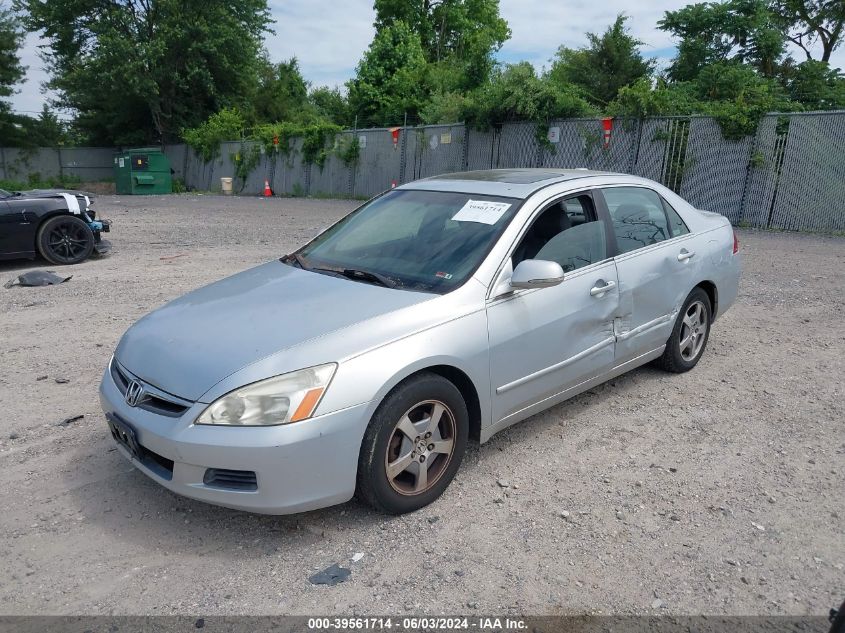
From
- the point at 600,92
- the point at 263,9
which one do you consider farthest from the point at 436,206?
the point at 263,9

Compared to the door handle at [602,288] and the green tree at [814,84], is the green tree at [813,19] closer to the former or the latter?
the green tree at [814,84]

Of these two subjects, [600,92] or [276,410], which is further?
[600,92]

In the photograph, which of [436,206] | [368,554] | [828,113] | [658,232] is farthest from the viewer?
[828,113]

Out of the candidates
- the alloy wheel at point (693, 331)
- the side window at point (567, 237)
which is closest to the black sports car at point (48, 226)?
the side window at point (567, 237)

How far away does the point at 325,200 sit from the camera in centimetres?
2438

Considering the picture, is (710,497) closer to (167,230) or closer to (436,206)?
(436,206)

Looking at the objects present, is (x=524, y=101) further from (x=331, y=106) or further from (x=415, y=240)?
(x=331, y=106)

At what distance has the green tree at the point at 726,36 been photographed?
26.3 metres

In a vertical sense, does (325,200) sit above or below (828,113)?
below

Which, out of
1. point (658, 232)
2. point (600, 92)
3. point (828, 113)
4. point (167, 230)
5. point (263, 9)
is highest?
point (263, 9)

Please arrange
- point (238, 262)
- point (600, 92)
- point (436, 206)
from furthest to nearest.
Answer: point (600, 92) < point (238, 262) < point (436, 206)

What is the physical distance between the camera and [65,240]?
9930mm

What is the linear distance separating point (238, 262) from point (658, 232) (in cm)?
684

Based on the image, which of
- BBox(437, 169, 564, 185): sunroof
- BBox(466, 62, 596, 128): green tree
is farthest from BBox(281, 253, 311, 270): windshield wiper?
BBox(466, 62, 596, 128): green tree
